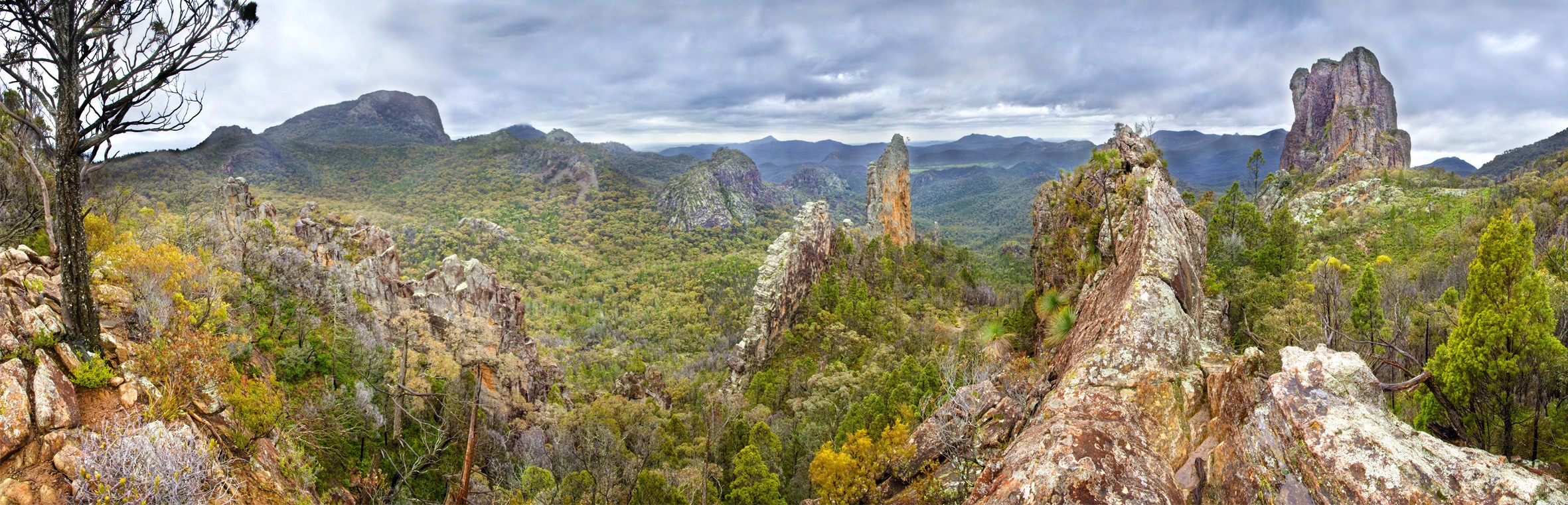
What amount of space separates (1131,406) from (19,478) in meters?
12.9

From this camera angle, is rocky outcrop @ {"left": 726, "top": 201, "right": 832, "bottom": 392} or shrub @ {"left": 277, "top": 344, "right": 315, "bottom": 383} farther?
rocky outcrop @ {"left": 726, "top": 201, "right": 832, "bottom": 392}

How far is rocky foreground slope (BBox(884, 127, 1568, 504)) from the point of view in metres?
5.13

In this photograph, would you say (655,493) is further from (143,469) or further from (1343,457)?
(1343,457)

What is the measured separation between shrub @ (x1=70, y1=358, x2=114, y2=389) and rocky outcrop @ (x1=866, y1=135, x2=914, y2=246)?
63985 millimetres

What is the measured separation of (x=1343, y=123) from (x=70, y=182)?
10399 centimetres

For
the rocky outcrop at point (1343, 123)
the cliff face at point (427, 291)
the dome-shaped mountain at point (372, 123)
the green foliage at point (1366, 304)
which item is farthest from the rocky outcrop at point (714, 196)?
the green foliage at point (1366, 304)

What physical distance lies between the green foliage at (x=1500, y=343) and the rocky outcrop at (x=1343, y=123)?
7159 centimetres

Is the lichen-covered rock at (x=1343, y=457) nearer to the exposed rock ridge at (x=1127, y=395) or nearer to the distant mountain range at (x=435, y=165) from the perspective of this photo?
the exposed rock ridge at (x=1127, y=395)

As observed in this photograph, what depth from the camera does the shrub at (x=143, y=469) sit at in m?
6.11

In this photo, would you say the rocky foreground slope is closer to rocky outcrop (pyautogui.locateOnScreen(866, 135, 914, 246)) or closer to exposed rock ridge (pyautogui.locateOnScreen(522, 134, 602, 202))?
rocky outcrop (pyautogui.locateOnScreen(866, 135, 914, 246))

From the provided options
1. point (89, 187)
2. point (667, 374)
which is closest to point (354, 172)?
point (667, 374)

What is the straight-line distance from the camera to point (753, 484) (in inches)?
914

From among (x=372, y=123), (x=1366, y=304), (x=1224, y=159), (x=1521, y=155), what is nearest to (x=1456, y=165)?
(x=1521, y=155)

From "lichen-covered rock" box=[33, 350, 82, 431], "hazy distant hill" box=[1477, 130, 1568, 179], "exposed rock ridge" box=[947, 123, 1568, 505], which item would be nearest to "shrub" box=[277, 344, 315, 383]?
"lichen-covered rock" box=[33, 350, 82, 431]
